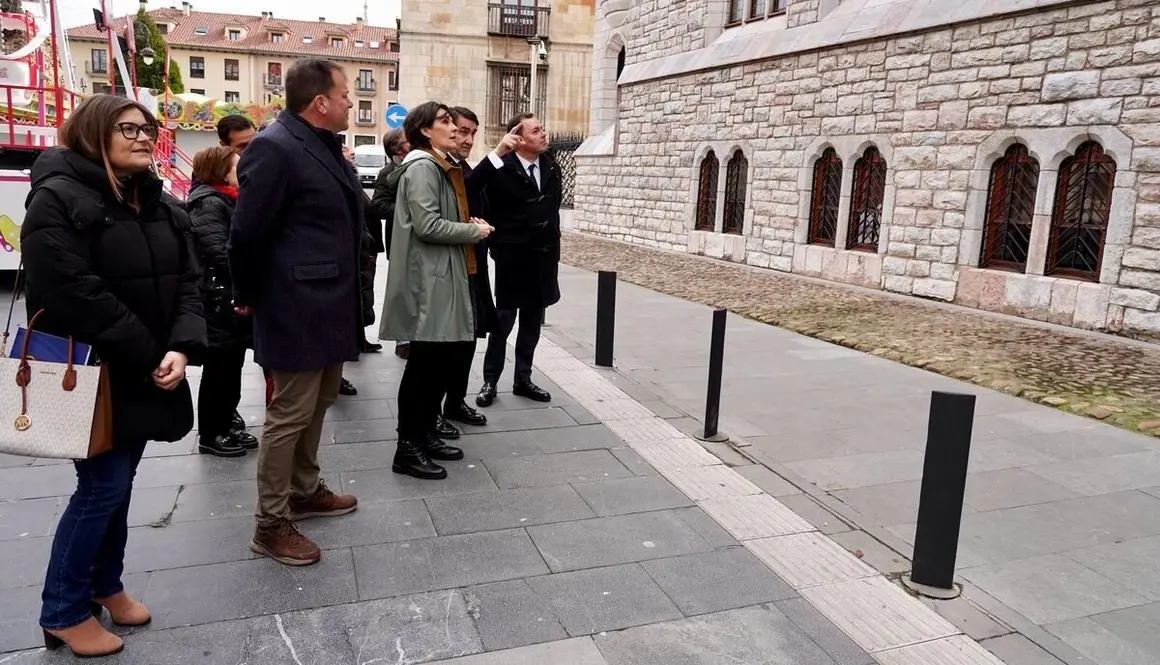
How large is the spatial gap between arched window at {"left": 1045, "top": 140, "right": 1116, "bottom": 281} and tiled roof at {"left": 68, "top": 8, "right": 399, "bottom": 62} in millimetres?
67822

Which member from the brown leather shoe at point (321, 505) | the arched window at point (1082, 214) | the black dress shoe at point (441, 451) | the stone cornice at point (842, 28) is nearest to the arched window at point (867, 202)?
the stone cornice at point (842, 28)

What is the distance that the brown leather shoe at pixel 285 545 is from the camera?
3.37 m

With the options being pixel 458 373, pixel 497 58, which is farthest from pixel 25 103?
pixel 497 58

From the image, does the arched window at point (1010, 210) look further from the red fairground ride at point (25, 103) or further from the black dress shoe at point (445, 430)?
the red fairground ride at point (25, 103)

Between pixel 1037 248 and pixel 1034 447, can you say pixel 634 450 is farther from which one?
pixel 1037 248

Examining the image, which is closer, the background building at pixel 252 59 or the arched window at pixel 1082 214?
the arched window at pixel 1082 214

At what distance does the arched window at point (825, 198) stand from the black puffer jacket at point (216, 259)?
10342 mm

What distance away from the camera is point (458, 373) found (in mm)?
5055

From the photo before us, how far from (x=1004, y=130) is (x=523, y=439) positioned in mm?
7751

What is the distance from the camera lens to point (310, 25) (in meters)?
77.7

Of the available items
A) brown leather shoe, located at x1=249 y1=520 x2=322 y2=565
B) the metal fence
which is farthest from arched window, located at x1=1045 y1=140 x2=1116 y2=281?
the metal fence

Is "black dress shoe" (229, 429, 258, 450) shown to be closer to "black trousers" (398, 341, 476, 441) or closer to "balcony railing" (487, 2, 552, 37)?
"black trousers" (398, 341, 476, 441)

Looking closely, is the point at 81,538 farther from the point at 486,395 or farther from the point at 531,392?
the point at 531,392

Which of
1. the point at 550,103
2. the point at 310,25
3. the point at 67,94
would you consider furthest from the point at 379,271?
the point at 310,25
